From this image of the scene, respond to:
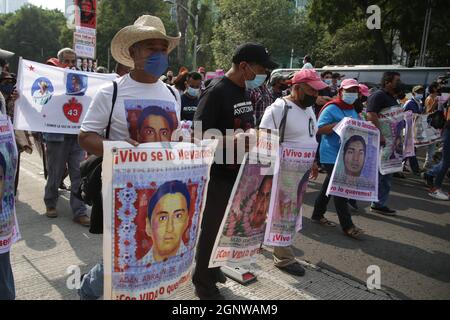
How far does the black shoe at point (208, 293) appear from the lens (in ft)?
10.5

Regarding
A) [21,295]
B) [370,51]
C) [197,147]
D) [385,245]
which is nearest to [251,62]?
[197,147]

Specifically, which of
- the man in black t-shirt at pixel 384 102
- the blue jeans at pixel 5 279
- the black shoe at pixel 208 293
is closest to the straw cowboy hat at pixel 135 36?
the blue jeans at pixel 5 279

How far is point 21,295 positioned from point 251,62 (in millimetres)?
2501

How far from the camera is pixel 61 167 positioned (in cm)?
507

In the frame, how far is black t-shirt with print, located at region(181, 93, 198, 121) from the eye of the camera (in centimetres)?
644

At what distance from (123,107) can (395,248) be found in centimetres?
370

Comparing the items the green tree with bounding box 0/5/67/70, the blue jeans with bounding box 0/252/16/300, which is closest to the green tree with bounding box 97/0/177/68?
the green tree with bounding box 0/5/67/70

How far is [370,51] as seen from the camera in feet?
93.9

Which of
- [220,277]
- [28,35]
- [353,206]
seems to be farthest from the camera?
[28,35]

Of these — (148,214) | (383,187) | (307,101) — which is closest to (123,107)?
(148,214)

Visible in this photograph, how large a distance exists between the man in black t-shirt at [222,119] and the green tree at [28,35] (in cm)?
6100

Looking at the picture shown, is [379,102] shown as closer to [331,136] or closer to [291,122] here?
[331,136]

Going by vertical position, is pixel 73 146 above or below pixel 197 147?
below
